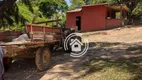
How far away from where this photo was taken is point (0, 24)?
1504 cm

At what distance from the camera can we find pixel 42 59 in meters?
7.75

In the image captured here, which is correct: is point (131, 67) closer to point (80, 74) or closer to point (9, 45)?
point (80, 74)

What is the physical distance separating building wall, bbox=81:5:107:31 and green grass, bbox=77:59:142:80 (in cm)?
1756

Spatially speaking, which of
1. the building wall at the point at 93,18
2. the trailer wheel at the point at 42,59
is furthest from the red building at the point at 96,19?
the trailer wheel at the point at 42,59

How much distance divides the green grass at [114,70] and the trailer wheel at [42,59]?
4.61ft

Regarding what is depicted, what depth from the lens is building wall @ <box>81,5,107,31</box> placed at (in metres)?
25.7

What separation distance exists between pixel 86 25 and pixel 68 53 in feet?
52.4

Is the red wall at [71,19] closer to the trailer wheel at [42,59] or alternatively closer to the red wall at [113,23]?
the red wall at [113,23]

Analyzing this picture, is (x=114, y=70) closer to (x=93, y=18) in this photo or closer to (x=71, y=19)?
(x=93, y=18)

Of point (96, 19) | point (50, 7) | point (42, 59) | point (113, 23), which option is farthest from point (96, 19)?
point (42, 59)

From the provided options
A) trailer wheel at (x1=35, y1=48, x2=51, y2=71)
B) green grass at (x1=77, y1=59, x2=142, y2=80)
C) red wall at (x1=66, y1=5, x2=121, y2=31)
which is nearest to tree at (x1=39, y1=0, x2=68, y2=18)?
red wall at (x1=66, y1=5, x2=121, y2=31)

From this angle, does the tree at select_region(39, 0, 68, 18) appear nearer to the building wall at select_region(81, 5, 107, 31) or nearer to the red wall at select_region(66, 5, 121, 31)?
the red wall at select_region(66, 5, 121, 31)

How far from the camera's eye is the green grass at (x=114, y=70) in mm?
6738

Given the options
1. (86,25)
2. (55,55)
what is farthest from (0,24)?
(86,25)
